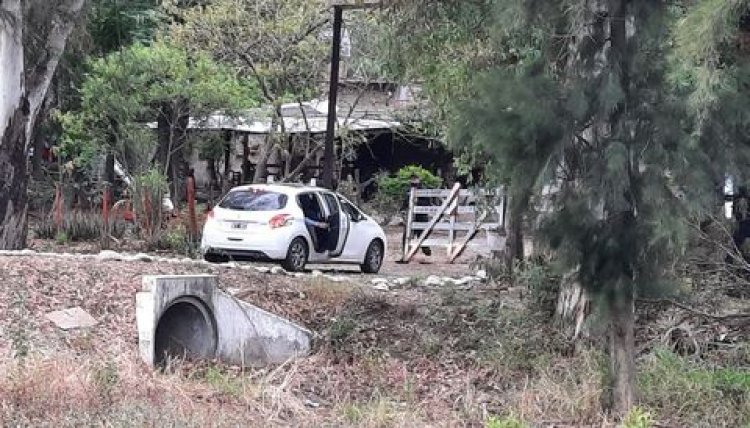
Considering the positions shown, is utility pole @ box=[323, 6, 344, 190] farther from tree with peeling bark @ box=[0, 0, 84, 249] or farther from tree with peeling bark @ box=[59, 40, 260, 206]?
tree with peeling bark @ box=[59, 40, 260, 206]

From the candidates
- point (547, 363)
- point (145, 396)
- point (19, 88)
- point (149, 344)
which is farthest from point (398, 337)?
point (19, 88)

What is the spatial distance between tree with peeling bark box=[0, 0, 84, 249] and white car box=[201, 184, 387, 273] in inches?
125

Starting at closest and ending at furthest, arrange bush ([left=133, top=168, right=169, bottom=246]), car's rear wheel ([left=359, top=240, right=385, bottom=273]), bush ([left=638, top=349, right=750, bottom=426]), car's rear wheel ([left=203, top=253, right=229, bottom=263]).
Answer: bush ([left=638, top=349, right=750, bottom=426]) < car's rear wheel ([left=203, top=253, right=229, bottom=263]) < bush ([left=133, top=168, right=169, bottom=246]) < car's rear wheel ([left=359, top=240, right=385, bottom=273])

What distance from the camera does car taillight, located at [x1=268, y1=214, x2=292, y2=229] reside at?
17469mm

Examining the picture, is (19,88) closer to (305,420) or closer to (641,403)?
(305,420)

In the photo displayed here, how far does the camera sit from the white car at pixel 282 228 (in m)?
17.5

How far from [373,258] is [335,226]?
1434mm

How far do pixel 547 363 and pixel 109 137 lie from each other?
18.2 meters

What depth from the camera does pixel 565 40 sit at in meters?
8.85

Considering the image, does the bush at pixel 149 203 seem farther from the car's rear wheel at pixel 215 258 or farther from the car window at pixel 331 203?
the car window at pixel 331 203

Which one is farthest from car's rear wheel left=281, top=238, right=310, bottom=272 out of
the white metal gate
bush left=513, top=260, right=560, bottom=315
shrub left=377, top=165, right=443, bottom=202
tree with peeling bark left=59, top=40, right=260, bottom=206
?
shrub left=377, top=165, right=443, bottom=202

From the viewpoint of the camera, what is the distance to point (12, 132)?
15859 millimetres

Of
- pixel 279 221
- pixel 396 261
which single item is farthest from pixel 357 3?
pixel 396 261

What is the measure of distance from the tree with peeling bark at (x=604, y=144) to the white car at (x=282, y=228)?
9.30m
